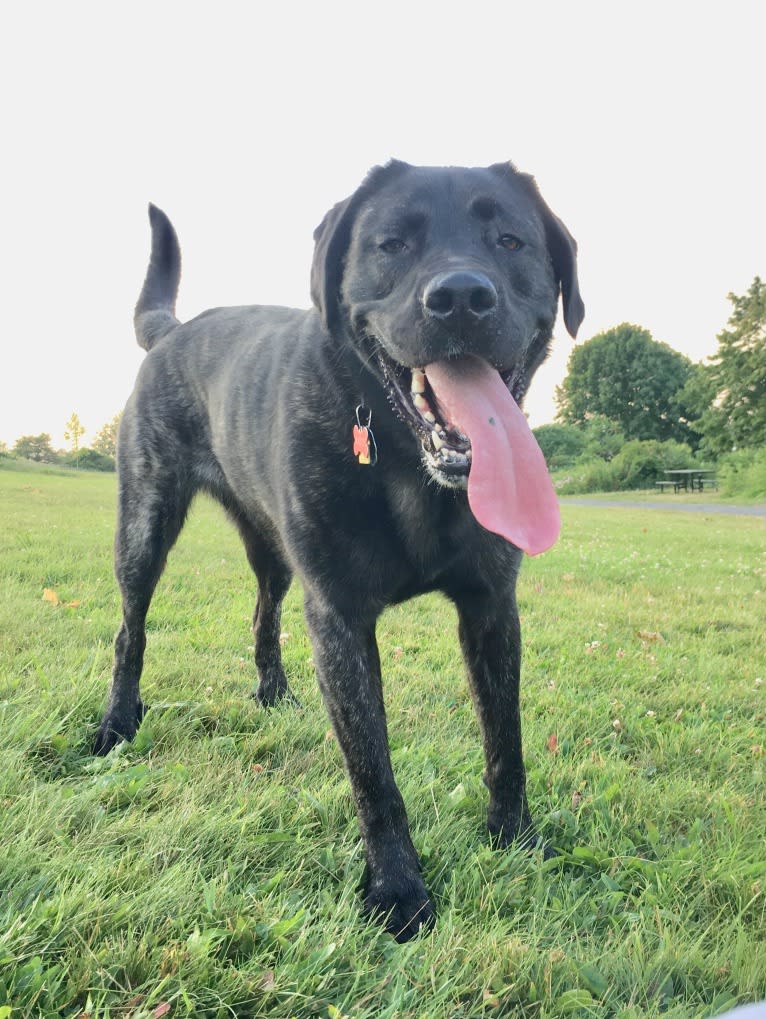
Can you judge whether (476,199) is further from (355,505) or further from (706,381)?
(706,381)

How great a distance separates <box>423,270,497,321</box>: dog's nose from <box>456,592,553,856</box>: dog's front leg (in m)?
0.92

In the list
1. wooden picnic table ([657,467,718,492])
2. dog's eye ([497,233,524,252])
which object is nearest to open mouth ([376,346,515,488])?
dog's eye ([497,233,524,252])

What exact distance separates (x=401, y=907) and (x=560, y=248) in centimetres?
Answer: 229

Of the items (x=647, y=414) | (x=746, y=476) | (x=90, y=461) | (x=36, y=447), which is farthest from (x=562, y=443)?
(x=36, y=447)

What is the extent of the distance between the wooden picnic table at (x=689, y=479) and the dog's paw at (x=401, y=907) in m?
38.4

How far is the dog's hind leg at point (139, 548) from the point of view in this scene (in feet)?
10.4

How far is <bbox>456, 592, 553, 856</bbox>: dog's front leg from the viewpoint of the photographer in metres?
2.32

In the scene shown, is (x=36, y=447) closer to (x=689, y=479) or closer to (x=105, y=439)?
(x=105, y=439)

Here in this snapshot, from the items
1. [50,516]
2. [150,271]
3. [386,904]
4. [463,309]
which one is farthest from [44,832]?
[50,516]

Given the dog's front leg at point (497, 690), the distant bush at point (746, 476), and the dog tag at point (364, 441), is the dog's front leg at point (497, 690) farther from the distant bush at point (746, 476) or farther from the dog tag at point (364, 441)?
the distant bush at point (746, 476)

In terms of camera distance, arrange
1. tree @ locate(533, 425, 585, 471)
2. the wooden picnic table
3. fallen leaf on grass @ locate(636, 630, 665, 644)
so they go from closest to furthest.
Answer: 1. fallen leaf on grass @ locate(636, 630, 665, 644)
2. the wooden picnic table
3. tree @ locate(533, 425, 585, 471)

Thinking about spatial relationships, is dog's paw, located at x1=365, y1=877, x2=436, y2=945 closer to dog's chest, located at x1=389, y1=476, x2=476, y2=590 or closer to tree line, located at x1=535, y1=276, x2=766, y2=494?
dog's chest, located at x1=389, y1=476, x2=476, y2=590

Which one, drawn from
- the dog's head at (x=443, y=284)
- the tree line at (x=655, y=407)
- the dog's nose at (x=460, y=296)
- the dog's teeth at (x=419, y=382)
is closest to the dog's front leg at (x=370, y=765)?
the dog's head at (x=443, y=284)

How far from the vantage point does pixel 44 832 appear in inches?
75.5
